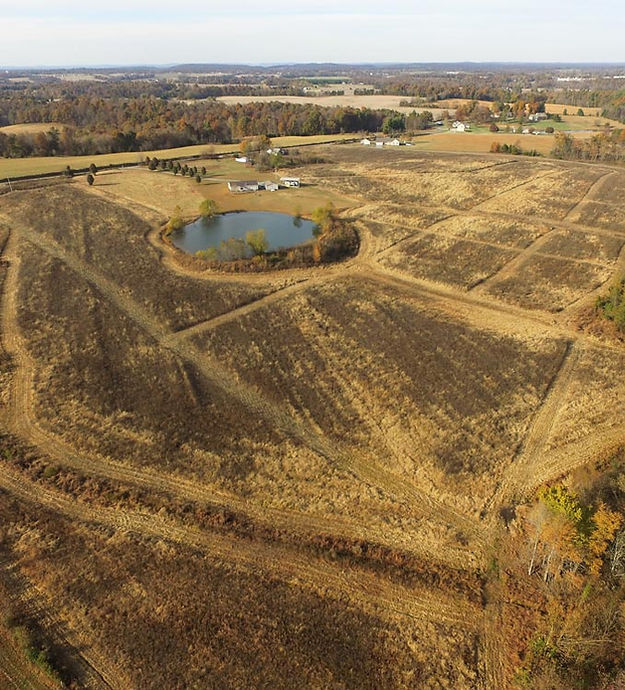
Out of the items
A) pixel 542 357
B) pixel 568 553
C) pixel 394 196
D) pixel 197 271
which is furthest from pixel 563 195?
pixel 568 553

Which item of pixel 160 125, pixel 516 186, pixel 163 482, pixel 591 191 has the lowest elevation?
pixel 163 482

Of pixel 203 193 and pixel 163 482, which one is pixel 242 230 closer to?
pixel 203 193

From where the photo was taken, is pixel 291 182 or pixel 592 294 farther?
pixel 291 182

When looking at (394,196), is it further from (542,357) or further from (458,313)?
(542,357)

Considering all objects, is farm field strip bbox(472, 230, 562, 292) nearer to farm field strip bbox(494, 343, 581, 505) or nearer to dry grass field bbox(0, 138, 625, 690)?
dry grass field bbox(0, 138, 625, 690)

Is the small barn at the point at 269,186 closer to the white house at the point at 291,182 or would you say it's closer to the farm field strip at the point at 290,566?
the white house at the point at 291,182

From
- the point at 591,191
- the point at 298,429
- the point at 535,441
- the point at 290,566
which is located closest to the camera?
the point at 290,566

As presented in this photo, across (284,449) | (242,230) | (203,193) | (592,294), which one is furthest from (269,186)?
(284,449)

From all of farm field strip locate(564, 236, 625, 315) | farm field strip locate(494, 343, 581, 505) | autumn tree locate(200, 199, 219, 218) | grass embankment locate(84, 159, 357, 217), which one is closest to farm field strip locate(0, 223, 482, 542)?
farm field strip locate(494, 343, 581, 505)

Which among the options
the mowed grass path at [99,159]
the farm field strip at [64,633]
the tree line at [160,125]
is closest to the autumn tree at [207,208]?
the mowed grass path at [99,159]
